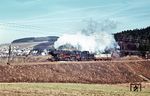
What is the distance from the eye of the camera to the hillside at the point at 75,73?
7369 centimetres

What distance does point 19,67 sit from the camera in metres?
77.0

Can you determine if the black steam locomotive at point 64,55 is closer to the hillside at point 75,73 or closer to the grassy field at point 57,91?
the hillside at point 75,73

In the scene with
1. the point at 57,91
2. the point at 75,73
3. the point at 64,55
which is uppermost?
the point at 64,55

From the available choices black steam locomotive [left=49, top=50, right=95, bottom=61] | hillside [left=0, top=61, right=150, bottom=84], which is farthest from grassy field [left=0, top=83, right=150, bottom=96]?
black steam locomotive [left=49, top=50, right=95, bottom=61]

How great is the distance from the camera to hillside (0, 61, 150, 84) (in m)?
73.7

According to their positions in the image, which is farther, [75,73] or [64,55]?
[64,55]

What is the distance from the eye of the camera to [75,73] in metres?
83.4

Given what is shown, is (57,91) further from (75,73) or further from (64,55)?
(64,55)

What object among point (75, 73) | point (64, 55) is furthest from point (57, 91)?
point (64, 55)

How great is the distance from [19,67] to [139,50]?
310ft

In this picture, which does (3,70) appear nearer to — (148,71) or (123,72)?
(123,72)

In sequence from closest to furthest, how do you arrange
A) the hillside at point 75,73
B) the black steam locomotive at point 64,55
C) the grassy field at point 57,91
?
the grassy field at point 57,91, the hillside at point 75,73, the black steam locomotive at point 64,55

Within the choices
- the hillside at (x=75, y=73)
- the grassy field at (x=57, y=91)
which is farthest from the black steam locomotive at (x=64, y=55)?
the grassy field at (x=57, y=91)

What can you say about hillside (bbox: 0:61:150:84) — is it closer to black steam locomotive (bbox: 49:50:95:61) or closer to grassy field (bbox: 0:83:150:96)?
black steam locomotive (bbox: 49:50:95:61)
